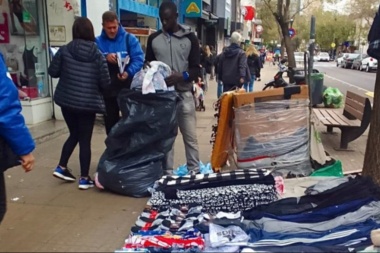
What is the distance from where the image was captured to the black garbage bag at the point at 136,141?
14.5ft

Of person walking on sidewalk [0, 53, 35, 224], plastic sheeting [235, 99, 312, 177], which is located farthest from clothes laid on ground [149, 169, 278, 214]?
person walking on sidewalk [0, 53, 35, 224]

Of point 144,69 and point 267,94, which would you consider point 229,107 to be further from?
point 144,69

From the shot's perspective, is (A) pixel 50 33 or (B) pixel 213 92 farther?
(B) pixel 213 92

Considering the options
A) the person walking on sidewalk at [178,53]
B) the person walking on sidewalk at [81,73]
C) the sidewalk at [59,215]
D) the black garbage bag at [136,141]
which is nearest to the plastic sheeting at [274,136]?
the sidewalk at [59,215]

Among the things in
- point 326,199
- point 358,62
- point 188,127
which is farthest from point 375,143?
point 358,62

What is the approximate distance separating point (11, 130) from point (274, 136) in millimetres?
3052

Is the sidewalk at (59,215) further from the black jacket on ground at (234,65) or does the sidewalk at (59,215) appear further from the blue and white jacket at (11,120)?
the black jacket on ground at (234,65)

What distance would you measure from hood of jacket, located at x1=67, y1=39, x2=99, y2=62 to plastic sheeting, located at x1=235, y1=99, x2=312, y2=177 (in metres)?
1.66

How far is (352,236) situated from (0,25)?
6.49m

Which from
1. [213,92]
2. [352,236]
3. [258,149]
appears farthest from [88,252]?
[213,92]

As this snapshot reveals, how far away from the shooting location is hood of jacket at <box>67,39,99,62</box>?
14.7ft

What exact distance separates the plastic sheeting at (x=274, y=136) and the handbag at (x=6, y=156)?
9.08 feet

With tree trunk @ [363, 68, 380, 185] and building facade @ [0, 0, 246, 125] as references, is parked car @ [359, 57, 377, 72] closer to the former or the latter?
building facade @ [0, 0, 246, 125]

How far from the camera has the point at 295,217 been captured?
3.64 meters
